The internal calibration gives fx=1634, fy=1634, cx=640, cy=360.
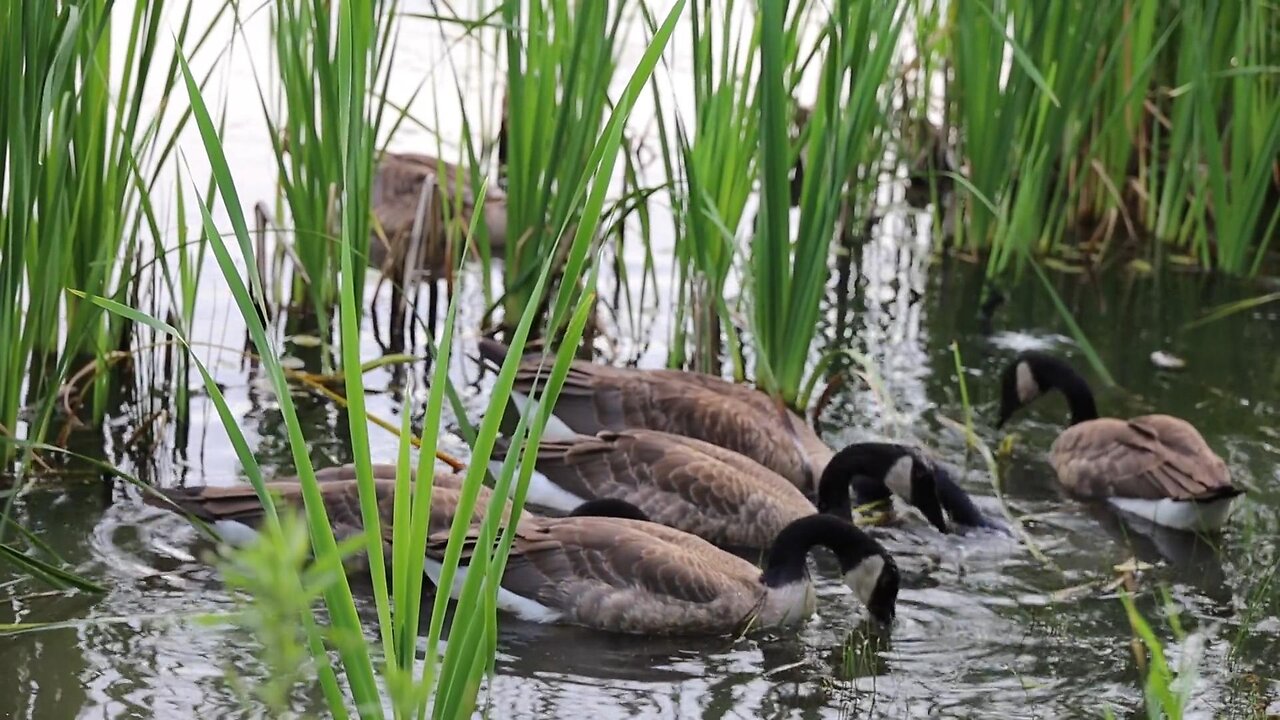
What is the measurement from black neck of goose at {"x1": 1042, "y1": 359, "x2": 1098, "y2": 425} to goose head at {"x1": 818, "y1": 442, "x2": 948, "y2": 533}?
1324 mm

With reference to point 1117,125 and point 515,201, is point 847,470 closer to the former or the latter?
point 515,201

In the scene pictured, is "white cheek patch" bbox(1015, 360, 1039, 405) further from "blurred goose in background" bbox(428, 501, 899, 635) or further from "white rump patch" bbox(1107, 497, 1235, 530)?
"blurred goose in background" bbox(428, 501, 899, 635)

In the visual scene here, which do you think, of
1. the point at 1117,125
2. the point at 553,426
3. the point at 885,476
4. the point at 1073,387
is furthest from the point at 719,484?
the point at 1117,125

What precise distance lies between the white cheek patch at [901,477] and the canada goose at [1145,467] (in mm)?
1017

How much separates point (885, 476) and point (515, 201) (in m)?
2.12

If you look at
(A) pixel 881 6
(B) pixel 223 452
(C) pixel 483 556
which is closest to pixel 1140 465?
(A) pixel 881 6

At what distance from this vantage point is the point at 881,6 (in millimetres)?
6461

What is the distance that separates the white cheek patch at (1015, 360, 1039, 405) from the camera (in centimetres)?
784

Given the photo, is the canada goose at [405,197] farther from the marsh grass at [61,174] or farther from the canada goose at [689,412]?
the marsh grass at [61,174]

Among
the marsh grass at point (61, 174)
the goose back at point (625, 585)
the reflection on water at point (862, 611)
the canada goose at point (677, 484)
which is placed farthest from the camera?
the canada goose at point (677, 484)

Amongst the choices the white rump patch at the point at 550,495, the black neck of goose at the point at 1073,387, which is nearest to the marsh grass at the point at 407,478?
the white rump patch at the point at 550,495

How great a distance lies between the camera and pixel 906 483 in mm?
6727

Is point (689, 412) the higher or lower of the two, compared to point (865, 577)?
higher

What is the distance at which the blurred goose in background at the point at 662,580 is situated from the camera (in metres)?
5.70
